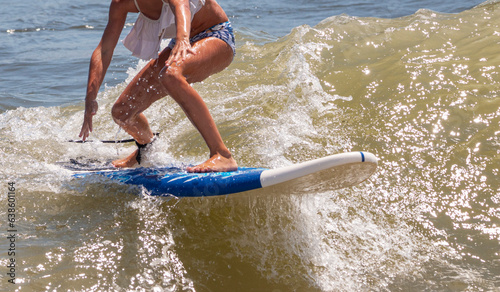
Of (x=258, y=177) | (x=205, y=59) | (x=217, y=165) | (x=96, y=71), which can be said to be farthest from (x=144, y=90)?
(x=258, y=177)

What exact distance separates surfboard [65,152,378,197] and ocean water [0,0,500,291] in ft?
0.43

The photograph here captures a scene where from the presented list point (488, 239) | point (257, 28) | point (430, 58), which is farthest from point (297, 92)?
point (257, 28)

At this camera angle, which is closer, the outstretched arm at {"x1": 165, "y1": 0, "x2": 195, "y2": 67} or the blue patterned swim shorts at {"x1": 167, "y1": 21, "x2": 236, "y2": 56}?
the outstretched arm at {"x1": 165, "y1": 0, "x2": 195, "y2": 67}

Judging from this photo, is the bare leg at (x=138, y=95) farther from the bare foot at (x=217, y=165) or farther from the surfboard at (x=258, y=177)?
the bare foot at (x=217, y=165)

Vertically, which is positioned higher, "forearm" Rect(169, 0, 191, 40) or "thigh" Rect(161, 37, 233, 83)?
"forearm" Rect(169, 0, 191, 40)

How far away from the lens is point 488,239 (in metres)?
3.69

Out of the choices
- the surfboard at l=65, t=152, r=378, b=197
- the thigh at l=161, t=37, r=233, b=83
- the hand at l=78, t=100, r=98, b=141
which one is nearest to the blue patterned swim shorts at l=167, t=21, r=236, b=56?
the thigh at l=161, t=37, r=233, b=83

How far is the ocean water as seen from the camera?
3260 millimetres

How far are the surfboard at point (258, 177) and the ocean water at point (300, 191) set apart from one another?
13 centimetres

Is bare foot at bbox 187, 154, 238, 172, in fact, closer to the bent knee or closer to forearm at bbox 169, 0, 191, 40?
the bent knee

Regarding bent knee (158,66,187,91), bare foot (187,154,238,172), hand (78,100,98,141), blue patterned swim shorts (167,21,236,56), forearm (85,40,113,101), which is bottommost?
bare foot (187,154,238,172)

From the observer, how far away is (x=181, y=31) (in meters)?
3.43

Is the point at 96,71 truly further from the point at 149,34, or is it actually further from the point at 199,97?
the point at 199,97

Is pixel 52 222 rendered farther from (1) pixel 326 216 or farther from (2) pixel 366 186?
(2) pixel 366 186
